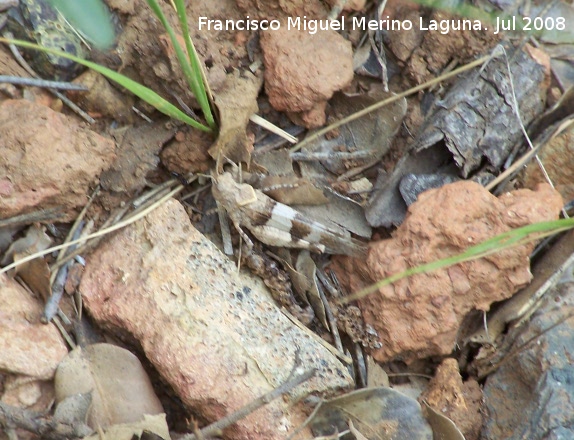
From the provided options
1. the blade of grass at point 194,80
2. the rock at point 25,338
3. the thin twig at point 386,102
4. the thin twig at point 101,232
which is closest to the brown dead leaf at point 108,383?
the rock at point 25,338

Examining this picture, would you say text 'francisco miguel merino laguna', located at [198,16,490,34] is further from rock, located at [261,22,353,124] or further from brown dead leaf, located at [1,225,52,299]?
brown dead leaf, located at [1,225,52,299]

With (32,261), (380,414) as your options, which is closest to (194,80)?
(32,261)

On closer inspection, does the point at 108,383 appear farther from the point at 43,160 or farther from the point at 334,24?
the point at 334,24

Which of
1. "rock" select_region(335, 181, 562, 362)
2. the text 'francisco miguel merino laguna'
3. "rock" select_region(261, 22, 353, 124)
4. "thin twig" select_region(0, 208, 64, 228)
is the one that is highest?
the text 'francisco miguel merino laguna'

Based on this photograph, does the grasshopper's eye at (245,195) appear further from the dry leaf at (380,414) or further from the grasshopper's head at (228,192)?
the dry leaf at (380,414)

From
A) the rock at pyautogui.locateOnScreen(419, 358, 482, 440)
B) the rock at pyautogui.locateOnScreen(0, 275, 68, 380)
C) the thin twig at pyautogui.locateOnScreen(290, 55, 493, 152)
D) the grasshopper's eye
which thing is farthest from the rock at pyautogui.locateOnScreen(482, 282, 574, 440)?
the rock at pyautogui.locateOnScreen(0, 275, 68, 380)

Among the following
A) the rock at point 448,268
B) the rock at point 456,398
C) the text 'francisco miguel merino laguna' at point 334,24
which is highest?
the text 'francisco miguel merino laguna' at point 334,24
